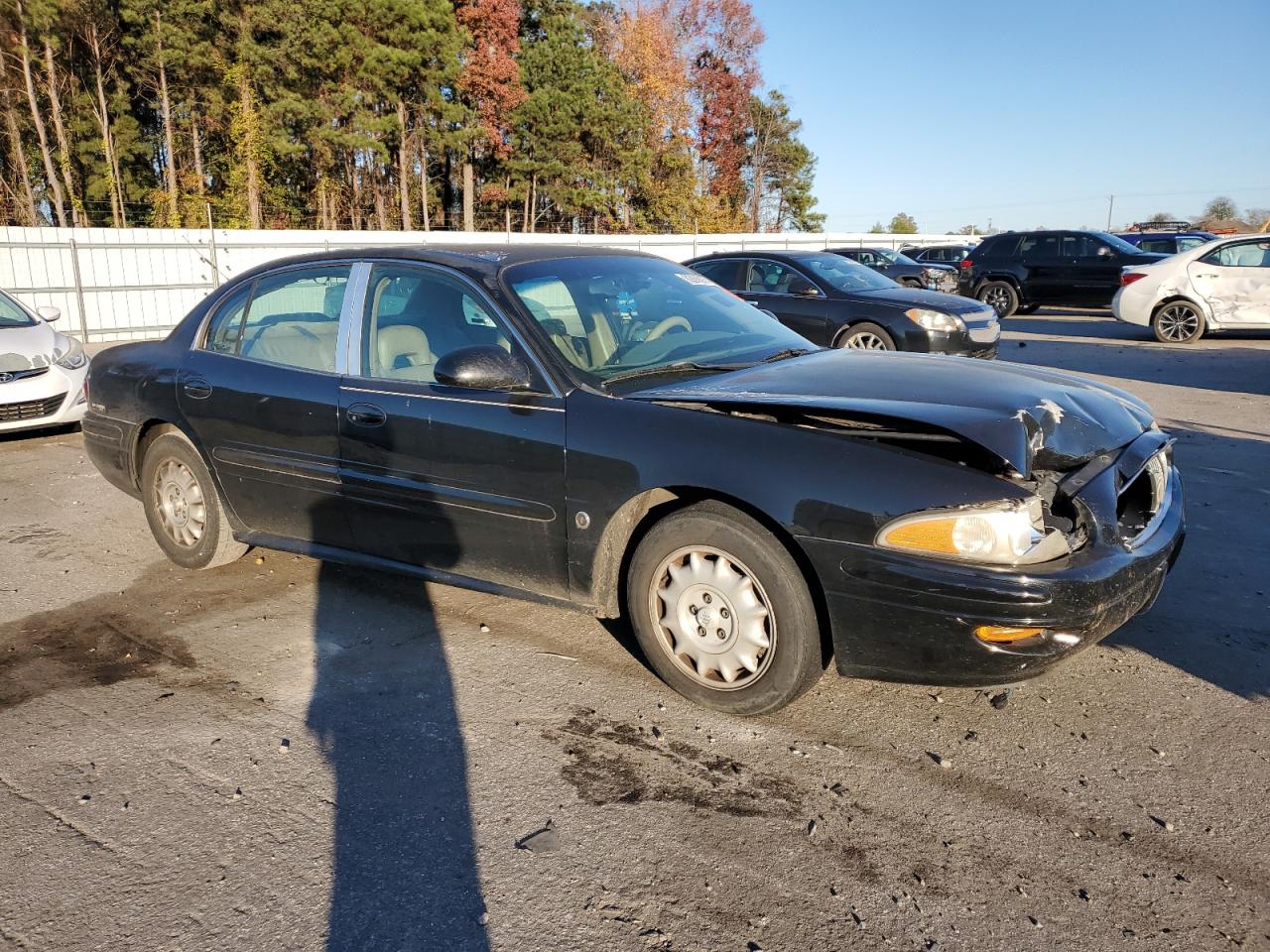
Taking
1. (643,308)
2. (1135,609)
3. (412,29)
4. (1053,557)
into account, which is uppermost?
(412,29)

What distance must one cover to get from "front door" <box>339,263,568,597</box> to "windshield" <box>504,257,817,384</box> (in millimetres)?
216

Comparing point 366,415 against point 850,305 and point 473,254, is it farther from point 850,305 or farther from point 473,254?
point 850,305

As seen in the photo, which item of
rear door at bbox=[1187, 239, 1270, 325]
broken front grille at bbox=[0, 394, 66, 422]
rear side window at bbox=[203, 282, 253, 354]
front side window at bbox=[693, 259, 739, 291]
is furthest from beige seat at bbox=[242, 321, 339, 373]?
rear door at bbox=[1187, 239, 1270, 325]

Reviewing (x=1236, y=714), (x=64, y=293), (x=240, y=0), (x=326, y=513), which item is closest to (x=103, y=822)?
(x=326, y=513)

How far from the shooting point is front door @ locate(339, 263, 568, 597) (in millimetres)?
3648

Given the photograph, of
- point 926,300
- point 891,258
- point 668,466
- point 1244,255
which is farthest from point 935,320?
point 891,258

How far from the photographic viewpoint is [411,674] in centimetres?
378

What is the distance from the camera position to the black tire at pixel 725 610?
10.3ft

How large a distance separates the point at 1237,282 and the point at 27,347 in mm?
14637

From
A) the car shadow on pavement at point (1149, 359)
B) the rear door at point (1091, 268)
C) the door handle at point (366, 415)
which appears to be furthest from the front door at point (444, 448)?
the rear door at point (1091, 268)

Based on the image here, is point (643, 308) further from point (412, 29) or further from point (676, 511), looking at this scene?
point (412, 29)

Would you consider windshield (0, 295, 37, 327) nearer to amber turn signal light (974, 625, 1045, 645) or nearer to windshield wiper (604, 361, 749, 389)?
windshield wiper (604, 361, 749, 389)

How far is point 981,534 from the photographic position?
2867 millimetres

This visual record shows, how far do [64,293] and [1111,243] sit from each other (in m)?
19.4
